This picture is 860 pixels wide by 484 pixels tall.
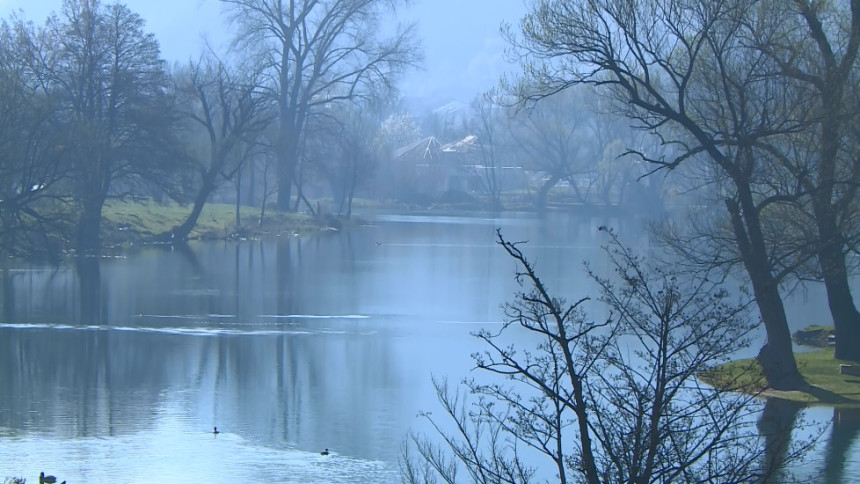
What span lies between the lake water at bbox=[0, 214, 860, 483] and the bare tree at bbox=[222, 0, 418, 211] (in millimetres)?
18418

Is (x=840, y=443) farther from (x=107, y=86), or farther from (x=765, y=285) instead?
(x=107, y=86)

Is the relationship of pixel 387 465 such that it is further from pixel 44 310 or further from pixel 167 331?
pixel 44 310

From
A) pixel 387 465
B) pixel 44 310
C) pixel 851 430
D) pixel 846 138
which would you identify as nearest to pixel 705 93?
pixel 846 138

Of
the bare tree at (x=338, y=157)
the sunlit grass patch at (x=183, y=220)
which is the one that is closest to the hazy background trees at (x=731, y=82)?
the sunlit grass patch at (x=183, y=220)

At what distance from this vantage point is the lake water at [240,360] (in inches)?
535

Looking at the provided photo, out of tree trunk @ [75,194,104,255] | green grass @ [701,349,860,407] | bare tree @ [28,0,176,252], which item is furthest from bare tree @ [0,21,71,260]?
green grass @ [701,349,860,407]

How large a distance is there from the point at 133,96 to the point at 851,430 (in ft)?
99.3

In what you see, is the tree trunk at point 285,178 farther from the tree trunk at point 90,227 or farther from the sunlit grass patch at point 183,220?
the tree trunk at point 90,227

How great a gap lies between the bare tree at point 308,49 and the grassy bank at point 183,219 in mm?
3110

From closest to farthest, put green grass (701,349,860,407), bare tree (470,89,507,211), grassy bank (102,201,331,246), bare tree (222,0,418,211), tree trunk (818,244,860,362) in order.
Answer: green grass (701,349,860,407) < tree trunk (818,244,860,362) < grassy bank (102,201,331,246) < bare tree (222,0,418,211) < bare tree (470,89,507,211)

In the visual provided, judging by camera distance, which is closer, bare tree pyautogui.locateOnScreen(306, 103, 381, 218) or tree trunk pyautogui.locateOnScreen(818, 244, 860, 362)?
tree trunk pyautogui.locateOnScreen(818, 244, 860, 362)

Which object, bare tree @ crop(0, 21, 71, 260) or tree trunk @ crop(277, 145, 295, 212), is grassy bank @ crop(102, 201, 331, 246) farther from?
bare tree @ crop(0, 21, 71, 260)

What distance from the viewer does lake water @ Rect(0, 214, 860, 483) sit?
1358cm

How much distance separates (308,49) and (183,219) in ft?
41.1
